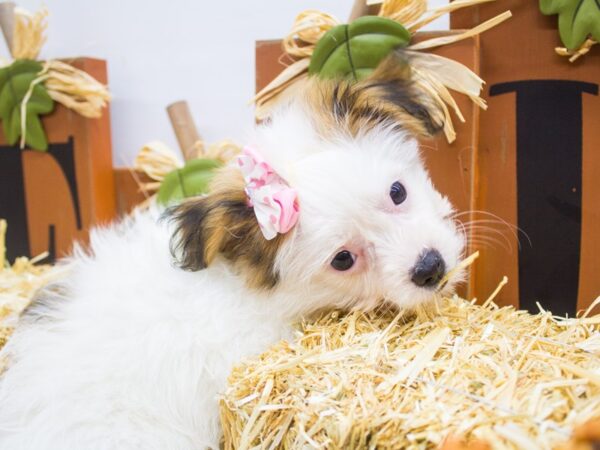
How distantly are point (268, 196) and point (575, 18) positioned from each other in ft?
3.11

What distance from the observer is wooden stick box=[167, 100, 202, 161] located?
7.82 ft

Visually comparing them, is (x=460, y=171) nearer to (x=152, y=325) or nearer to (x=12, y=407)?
(x=152, y=325)

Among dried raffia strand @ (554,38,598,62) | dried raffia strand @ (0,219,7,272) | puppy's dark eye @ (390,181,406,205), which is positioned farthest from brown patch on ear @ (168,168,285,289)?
dried raffia strand @ (0,219,7,272)

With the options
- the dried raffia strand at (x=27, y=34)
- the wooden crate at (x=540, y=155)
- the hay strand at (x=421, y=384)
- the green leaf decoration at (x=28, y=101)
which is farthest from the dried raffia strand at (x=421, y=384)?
the dried raffia strand at (x=27, y=34)

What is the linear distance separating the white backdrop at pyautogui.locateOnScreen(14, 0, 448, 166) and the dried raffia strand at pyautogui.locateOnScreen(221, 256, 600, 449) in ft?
4.35

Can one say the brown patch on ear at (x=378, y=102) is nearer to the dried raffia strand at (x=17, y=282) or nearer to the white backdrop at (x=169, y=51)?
the white backdrop at (x=169, y=51)

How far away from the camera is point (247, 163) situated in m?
1.36

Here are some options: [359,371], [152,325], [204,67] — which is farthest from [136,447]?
[204,67]

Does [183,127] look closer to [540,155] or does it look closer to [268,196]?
[268,196]

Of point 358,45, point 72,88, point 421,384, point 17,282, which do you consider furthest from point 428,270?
point 72,88

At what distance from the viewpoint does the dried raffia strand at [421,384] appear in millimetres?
913

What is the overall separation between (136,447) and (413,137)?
3.35 ft

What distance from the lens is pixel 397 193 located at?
1.38 metres

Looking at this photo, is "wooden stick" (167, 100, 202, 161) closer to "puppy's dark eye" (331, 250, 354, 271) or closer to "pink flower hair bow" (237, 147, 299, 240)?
"pink flower hair bow" (237, 147, 299, 240)
